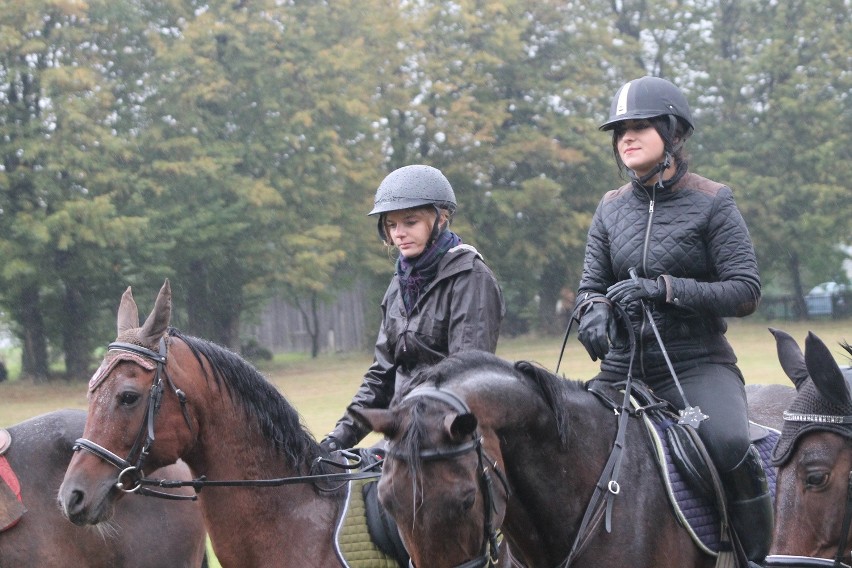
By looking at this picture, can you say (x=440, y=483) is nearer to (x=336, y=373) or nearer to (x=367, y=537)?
(x=367, y=537)

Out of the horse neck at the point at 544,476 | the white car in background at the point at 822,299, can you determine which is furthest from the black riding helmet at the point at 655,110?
the white car in background at the point at 822,299

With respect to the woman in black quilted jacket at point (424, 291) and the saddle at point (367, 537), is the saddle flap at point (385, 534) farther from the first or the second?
the woman in black quilted jacket at point (424, 291)

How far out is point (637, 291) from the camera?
13.9 ft

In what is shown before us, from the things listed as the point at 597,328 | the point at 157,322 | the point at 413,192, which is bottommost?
the point at 597,328

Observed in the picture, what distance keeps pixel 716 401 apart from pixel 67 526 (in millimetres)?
3823

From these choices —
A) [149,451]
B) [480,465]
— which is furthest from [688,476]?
[149,451]

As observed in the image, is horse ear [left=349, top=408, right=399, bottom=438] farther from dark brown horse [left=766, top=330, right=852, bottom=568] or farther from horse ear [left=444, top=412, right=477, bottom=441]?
dark brown horse [left=766, top=330, right=852, bottom=568]

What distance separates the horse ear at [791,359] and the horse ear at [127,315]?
116 inches

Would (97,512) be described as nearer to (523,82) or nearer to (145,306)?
(145,306)

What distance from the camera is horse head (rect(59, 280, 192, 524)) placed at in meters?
4.45

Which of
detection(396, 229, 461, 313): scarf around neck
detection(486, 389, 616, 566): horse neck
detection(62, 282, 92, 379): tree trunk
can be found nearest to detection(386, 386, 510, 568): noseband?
Result: detection(486, 389, 616, 566): horse neck

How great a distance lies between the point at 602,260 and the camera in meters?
4.72

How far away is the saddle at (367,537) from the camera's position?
182 inches

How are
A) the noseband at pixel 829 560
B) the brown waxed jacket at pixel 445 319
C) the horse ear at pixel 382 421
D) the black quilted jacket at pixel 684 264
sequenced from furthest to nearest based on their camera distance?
the brown waxed jacket at pixel 445 319
the black quilted jacket at pixel 684 264
the noseband at pixel 829 560
the horse ear at pixel 382 421
